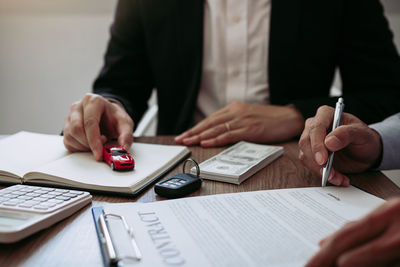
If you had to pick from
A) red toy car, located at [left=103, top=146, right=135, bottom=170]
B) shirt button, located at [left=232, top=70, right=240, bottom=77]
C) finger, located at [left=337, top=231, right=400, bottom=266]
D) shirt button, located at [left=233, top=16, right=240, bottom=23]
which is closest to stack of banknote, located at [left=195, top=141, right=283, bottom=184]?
red toy car, located at [left=103, top=146, right=135, bottom=170]

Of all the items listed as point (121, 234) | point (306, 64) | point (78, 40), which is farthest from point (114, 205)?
point (78, 40)

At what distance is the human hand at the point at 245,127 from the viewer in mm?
991

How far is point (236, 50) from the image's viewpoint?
1.33 metres

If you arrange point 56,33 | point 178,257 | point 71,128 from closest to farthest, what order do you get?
point 178,257, point 71,128, point 56,33

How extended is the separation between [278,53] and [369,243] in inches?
40.3

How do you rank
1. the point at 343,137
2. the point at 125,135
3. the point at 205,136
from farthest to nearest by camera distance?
the point at 205,136 → the point at 125,135 → the point at 343,137

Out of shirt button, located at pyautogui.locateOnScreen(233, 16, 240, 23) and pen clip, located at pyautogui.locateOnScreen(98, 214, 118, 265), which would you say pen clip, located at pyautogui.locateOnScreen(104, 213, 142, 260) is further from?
shirt button, located at pyautogui.locateOnScreen(233, 16, 240, 23)

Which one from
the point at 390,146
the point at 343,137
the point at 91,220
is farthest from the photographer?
the point at 390,146

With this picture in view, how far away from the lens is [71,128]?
84 cm

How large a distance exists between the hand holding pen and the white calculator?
1.36ft

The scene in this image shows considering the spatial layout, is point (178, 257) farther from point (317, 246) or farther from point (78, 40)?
point (78, 40)

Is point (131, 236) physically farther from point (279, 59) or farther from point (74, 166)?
point (279, 59)

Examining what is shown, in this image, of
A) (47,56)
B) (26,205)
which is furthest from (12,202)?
(47,56)

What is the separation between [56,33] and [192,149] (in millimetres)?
→ 1708
